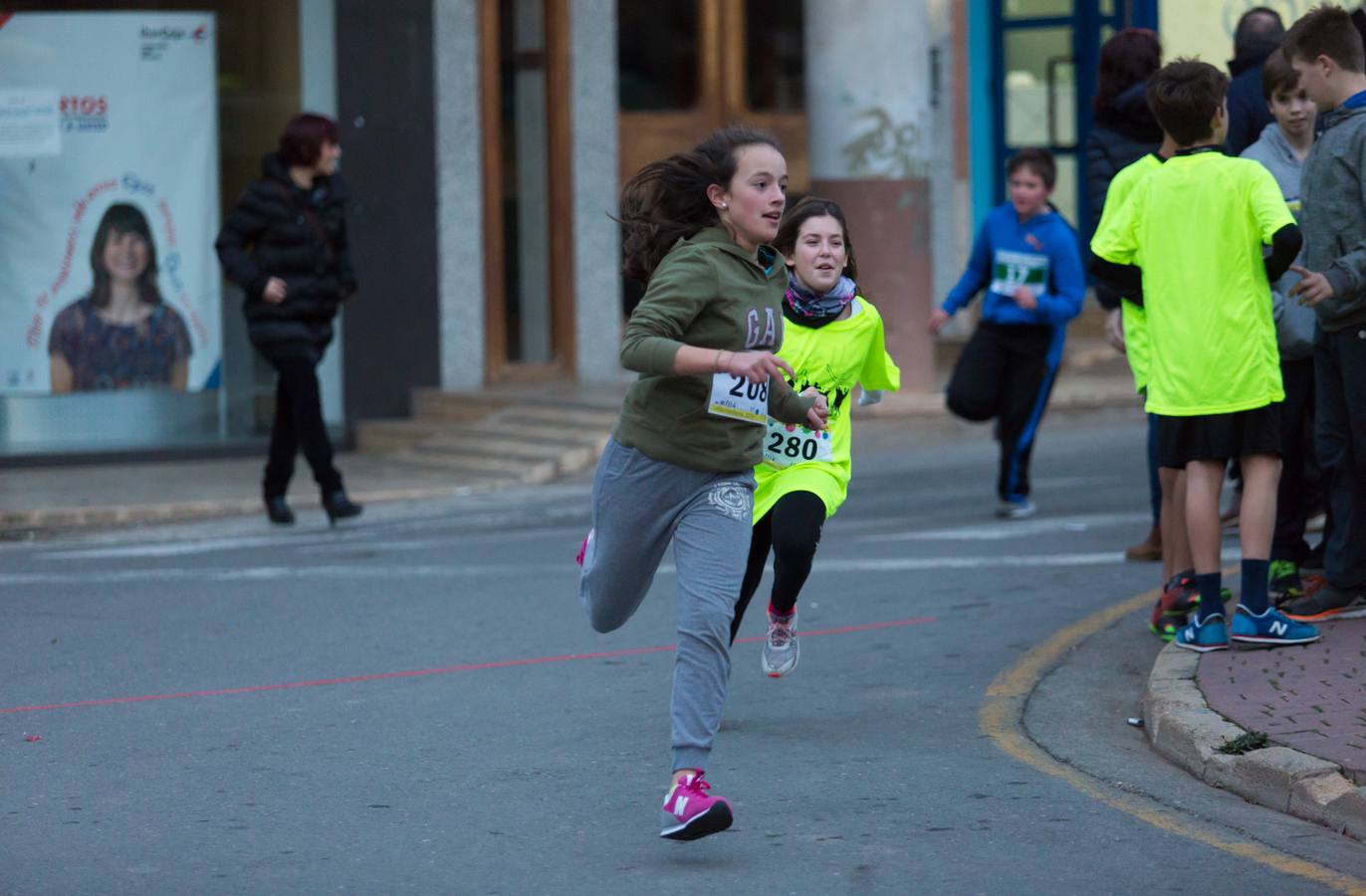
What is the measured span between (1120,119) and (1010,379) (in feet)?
7.27

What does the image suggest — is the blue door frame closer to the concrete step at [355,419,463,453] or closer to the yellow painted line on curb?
the concrete step at [355,419,463,453]

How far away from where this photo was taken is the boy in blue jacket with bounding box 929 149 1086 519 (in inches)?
405

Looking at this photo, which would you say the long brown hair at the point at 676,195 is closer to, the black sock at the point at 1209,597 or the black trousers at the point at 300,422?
the black sock at the point at 1209,597

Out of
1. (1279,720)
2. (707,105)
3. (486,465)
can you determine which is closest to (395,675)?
(1279,720)

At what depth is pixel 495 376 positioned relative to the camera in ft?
A: 53.3

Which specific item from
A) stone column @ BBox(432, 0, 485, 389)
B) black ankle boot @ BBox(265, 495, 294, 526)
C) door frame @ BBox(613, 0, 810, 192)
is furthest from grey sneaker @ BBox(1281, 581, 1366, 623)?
door frame @ BBox(613, 0, 810, 192)

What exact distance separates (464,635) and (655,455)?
2.95m

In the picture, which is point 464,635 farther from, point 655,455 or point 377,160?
point 377,160

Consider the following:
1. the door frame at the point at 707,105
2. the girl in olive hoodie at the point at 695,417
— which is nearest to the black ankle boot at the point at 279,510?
the door frame at the point at 707,105

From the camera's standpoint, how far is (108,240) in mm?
14828

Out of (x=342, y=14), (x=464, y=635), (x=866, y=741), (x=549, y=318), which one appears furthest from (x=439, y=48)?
(x=866, y=741)

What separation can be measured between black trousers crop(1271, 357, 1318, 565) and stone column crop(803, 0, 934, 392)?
7606 millimetres

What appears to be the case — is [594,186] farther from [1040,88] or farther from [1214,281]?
[1214,281]

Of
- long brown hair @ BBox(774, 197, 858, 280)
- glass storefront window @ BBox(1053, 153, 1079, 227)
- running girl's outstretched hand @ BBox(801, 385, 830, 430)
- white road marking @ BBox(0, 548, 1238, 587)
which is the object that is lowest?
white road marking @ BBox(0, 548, 1238, 587)
